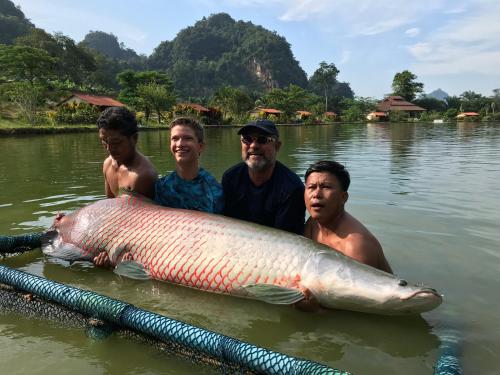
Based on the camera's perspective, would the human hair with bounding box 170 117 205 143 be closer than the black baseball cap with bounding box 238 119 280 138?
No

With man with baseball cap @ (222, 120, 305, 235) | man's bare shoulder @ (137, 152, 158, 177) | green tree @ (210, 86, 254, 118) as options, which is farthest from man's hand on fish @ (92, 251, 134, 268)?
green tree @ (210, 86, 254, 118)

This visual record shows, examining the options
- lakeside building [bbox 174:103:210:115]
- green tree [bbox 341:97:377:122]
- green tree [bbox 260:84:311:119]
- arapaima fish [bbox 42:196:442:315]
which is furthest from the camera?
green tree [bbox 341:97:377:122]

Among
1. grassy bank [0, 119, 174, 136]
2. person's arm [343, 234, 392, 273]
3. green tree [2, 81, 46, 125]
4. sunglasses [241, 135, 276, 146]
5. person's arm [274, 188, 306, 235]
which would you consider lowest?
person's arm [343, 234, 392, 273]

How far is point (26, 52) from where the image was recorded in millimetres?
41250

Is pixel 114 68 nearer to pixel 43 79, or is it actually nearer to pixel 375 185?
pixel 43 79

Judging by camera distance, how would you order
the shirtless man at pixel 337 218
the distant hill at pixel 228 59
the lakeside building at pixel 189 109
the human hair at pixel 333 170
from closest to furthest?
the shirtless man at pixel 337 218 → the human hair at pixel 333 170 → the lakeside building at pixel 189 109 → the distant hill at pixel 228 59

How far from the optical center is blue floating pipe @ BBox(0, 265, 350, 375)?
75.9 inches

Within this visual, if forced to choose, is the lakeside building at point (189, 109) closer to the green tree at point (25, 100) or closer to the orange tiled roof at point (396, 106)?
the green tree at point (25, 100)

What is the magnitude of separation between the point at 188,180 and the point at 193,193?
0.12 meters

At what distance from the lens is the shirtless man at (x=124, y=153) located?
12.3 feet

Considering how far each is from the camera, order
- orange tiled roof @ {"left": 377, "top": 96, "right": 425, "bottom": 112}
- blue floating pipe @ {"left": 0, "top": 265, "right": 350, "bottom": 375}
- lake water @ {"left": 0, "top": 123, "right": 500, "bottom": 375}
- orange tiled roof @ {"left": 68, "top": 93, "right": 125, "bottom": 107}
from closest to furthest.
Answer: blue floating pipe @ {"left": 0, "top": 265, "right": 350, "bottom": 375}
lake water @ {"left": 0, "top": 123, "right": 500, "bottom": 375}
orange tiled roof @ {"left": 68, "top": 93, "right": 125, "bottom": 107}
orange tiled roof @ {"left": 377, "top": 96, "right": 425, "bottom": 112}

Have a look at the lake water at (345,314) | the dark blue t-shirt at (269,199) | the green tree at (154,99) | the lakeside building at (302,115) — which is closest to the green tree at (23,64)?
the green tree at (154,99)

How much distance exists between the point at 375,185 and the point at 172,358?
282 inches

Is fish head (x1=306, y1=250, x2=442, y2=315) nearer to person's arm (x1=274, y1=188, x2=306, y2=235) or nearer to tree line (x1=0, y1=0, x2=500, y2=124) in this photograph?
person's arm (x1=274, y1=188, x2=306, y2=235)
